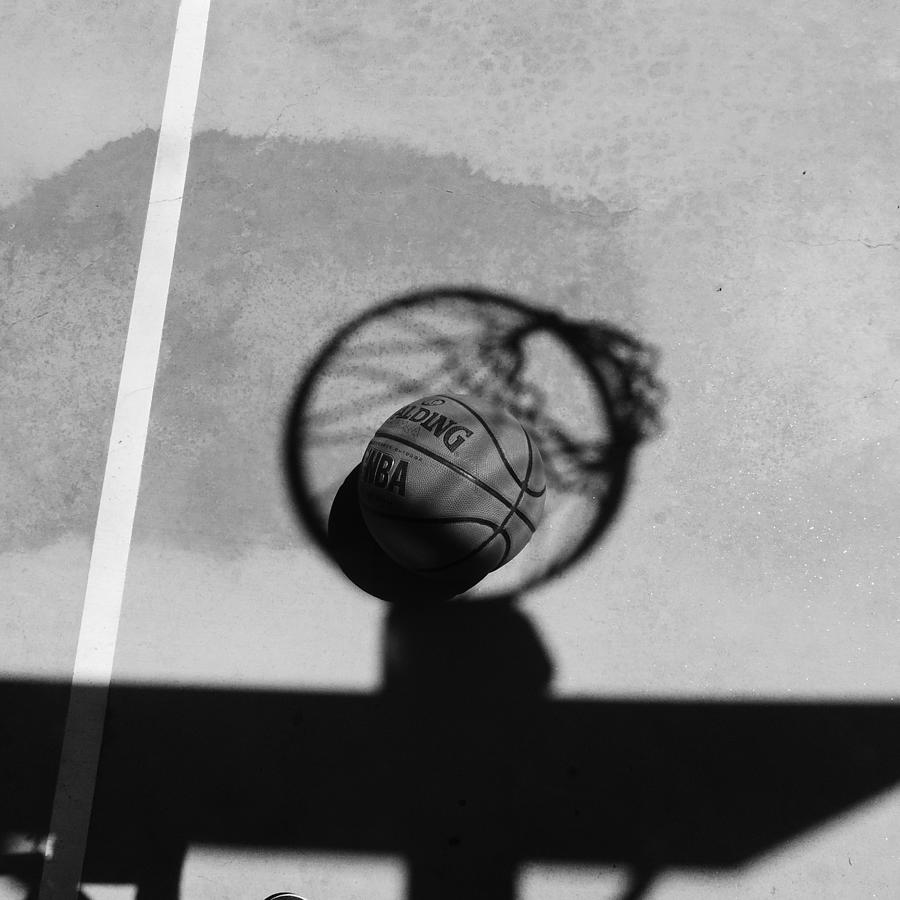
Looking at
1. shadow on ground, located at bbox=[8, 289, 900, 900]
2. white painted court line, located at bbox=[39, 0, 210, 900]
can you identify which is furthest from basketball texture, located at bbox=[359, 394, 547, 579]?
white painted court line, located at bbox=[39, 0, 210, 900]

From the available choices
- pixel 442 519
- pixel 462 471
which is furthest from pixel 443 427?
pixel 442 519

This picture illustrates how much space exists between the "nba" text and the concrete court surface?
1086mm

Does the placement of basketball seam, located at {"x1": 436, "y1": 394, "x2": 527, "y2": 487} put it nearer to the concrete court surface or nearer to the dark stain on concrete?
the concrete court surface

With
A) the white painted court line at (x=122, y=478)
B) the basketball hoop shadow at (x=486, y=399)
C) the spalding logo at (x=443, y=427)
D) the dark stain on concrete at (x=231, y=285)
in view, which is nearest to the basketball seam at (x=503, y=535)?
the spalding logo at (x=443, y=427)

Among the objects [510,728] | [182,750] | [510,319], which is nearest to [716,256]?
[510,319]

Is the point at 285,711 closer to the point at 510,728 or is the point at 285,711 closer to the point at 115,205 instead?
the point at 510,728

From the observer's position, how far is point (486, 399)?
237 inches

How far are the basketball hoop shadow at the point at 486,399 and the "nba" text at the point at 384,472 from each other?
2.90 feet

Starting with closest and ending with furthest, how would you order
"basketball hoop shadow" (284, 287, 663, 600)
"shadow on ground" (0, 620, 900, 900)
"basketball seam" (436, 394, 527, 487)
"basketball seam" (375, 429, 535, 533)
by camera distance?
"basketball seam" (375, 429, 535, 533) → "basketball seam" (436, 394, 527, 487) → "shadow on ground" (0, 620, 900, 900) → "basketball hoop shadow" (284, 287, 663, 600)

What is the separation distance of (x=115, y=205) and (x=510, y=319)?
3119 millimetres

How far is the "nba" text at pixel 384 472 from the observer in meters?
4.93

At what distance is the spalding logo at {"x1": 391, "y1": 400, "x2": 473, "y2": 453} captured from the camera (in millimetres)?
4938

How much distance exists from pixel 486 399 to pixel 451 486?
129cm

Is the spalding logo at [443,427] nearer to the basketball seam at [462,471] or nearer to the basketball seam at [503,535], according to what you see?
the basketball seam at [462,471]
